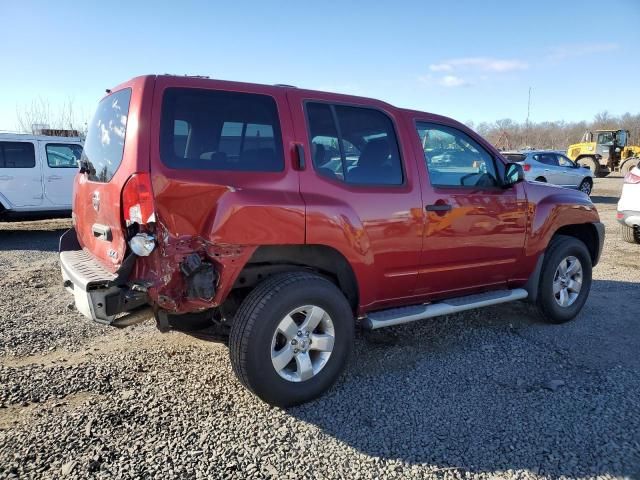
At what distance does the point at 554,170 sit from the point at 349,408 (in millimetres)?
16610

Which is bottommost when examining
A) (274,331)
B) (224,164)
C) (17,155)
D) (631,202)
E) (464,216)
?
(274,331)

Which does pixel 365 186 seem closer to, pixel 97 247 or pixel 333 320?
pixel 333 320

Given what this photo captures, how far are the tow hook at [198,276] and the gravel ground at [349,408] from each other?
2.61ft

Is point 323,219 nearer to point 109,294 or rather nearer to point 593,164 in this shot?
point 109,294

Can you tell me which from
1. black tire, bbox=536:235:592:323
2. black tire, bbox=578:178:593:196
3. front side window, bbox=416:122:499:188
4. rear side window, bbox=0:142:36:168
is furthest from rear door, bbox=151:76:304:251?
black tire, bbox=578:178:593:196

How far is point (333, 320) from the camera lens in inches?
127

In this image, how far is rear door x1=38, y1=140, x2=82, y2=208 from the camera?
1023 cm

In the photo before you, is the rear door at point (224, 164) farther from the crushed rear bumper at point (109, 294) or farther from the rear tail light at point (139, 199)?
the crushed rear bumper at point (109, 294)

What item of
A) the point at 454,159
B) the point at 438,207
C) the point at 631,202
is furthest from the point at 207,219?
the point at 631,202

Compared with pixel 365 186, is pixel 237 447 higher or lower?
lower

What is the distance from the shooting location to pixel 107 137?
3236 mm

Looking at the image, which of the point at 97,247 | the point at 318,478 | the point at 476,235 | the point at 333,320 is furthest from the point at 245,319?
the point at 476,235

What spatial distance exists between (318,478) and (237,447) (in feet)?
1.64

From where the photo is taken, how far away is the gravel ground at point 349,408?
258 cm
